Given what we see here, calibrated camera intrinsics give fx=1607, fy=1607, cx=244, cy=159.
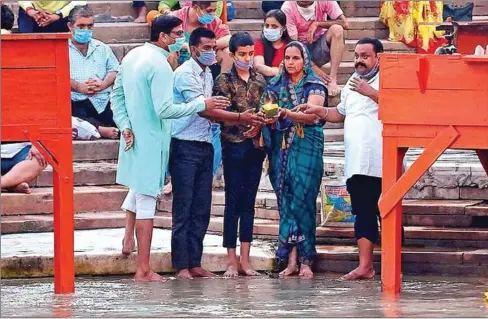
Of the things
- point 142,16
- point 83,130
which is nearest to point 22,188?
point 83,130

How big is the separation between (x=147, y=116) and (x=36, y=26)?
3595mm

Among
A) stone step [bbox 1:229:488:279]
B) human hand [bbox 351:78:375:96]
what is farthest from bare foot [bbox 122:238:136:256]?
human hand [bbox 351:78:375:96]

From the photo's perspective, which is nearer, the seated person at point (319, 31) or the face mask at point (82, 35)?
the face mask at point (82, 35)

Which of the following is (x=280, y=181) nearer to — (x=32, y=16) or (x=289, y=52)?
(x=289, y=52)

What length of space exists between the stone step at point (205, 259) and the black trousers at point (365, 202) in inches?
17.2

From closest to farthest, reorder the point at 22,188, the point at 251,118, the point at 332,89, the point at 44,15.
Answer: the point at 251,118, the point at 22,188, the point at 44,15, the point at 332,89

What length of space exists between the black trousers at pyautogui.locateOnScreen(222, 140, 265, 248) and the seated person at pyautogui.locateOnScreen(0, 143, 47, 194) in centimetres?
177

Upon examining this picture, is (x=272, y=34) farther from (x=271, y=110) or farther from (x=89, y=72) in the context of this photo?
(x=271, y=110)

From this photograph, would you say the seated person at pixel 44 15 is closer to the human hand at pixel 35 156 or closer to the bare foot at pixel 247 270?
the human hand at pixel 35 156

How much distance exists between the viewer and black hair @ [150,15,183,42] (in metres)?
11.8

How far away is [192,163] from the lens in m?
12.0

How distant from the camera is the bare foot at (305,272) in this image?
12.1 metres

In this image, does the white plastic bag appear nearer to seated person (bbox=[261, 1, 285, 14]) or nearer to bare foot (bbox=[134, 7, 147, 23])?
bare foot (bbox=[134, 7, 147, 23])

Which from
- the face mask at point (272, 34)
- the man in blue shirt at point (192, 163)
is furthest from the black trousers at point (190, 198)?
the face mask at point (272, 34)
